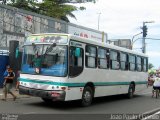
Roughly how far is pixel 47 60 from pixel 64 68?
0.81 meters

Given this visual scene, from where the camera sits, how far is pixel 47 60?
47.6ft

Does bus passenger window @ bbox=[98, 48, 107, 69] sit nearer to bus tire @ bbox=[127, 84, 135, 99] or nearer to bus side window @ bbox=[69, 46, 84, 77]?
bus side window @ bbox=[69, 46, 84, 77]

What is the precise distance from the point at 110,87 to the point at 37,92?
16.3 ft

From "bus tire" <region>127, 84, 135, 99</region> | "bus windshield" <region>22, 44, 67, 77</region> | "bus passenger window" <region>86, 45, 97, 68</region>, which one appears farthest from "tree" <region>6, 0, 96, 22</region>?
"bus windshield" <region>22, 44, 67, 77</region>

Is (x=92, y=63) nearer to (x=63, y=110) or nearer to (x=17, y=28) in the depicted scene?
(x=63, y=110)

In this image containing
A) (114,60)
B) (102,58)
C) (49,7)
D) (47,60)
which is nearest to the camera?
(47,60)

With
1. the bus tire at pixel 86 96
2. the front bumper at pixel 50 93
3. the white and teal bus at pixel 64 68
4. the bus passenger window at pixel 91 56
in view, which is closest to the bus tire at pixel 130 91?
the white and teal bus at pixel 64 68

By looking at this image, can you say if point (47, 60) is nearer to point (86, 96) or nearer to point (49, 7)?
point (86, 96)

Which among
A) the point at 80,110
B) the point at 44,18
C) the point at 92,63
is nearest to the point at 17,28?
the point at 44,18

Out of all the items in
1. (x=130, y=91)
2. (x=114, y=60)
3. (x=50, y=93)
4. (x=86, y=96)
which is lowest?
(x=130, y=91)

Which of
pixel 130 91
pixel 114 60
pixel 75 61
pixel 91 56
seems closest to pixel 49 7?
pixel 130 91

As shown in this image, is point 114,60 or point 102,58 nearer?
point 102,58

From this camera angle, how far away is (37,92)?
14406 millimetres

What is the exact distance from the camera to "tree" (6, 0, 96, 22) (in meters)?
40.0
